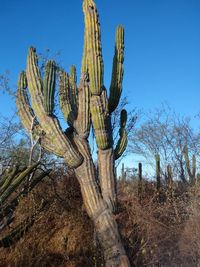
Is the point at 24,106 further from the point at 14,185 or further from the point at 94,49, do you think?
the point at 14,185

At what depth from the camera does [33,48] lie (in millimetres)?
7430

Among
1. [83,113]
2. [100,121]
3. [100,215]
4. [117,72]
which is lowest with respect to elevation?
[100,215]

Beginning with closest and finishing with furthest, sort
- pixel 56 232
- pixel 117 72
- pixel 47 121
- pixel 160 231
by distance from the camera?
pixel 47 121
pixel 117 72
pixel 56 232
pixel 160 231

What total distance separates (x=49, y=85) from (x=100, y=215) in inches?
96.1

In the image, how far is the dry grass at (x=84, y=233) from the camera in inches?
278

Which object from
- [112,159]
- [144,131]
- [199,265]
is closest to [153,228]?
[199,265]

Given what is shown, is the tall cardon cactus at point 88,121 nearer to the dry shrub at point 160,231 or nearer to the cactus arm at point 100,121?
the cactus arm at point 100,121

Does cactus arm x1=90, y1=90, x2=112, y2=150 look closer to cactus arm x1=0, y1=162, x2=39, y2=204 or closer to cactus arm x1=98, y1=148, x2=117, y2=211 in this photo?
cactus arm x1=98, y1=148, x2=117, y2=211

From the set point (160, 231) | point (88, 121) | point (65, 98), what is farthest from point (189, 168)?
point (65, 98)

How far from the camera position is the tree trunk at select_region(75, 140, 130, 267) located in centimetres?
682

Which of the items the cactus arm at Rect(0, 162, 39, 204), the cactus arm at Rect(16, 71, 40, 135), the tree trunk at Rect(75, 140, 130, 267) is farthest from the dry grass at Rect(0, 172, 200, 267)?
the cactus arm at Rect(16, 71, 40, 135)

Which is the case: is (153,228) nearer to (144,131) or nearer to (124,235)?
(124,235)

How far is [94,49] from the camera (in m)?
7.12

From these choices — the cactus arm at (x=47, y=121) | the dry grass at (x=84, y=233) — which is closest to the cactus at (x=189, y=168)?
the dry grass at (x=84, y=233)
